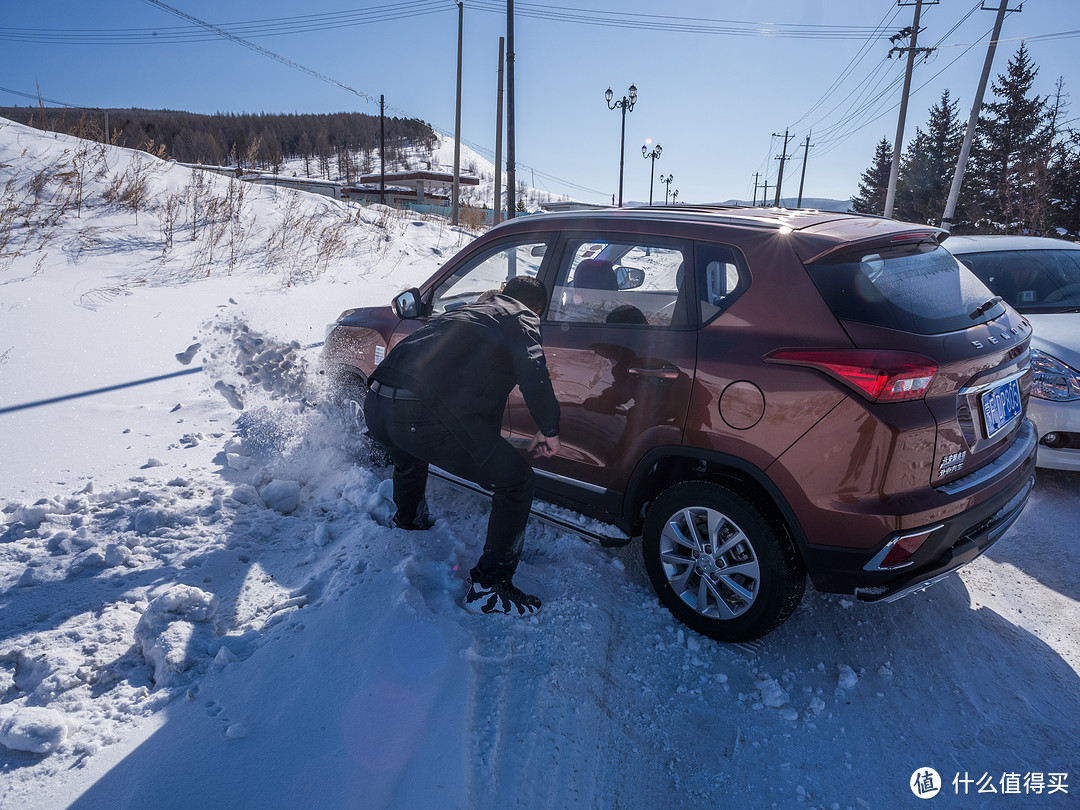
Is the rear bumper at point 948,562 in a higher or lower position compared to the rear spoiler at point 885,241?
lower

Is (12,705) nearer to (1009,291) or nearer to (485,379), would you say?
(485,379)

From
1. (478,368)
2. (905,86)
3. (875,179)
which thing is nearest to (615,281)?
(478,368)

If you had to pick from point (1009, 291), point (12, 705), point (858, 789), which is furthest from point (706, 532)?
point (1009, 291)

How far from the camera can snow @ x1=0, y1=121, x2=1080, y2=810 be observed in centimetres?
199

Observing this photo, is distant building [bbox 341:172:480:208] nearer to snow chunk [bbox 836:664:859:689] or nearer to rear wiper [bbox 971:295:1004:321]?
rear wiper [bbox 971:295:1004:321]

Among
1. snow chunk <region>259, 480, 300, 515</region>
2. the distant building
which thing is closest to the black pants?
snow chunk <region>259, 480, 300, 515</region>

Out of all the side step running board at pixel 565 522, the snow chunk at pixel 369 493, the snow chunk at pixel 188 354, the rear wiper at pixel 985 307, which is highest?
the rear wiper at pixel 985 307

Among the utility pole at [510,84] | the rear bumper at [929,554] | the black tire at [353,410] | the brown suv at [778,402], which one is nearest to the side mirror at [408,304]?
the black tire at [353,410]

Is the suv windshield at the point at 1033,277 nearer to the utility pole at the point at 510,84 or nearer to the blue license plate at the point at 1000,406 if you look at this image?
the blue license plate at the point at 1000,406

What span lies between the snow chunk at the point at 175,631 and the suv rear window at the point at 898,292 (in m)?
2.90

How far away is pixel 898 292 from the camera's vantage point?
246 cm

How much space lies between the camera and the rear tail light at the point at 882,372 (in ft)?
7.20

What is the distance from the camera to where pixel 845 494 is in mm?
2299

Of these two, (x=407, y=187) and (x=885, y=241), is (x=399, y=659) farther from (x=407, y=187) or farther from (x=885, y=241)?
(x=407, y=187)
